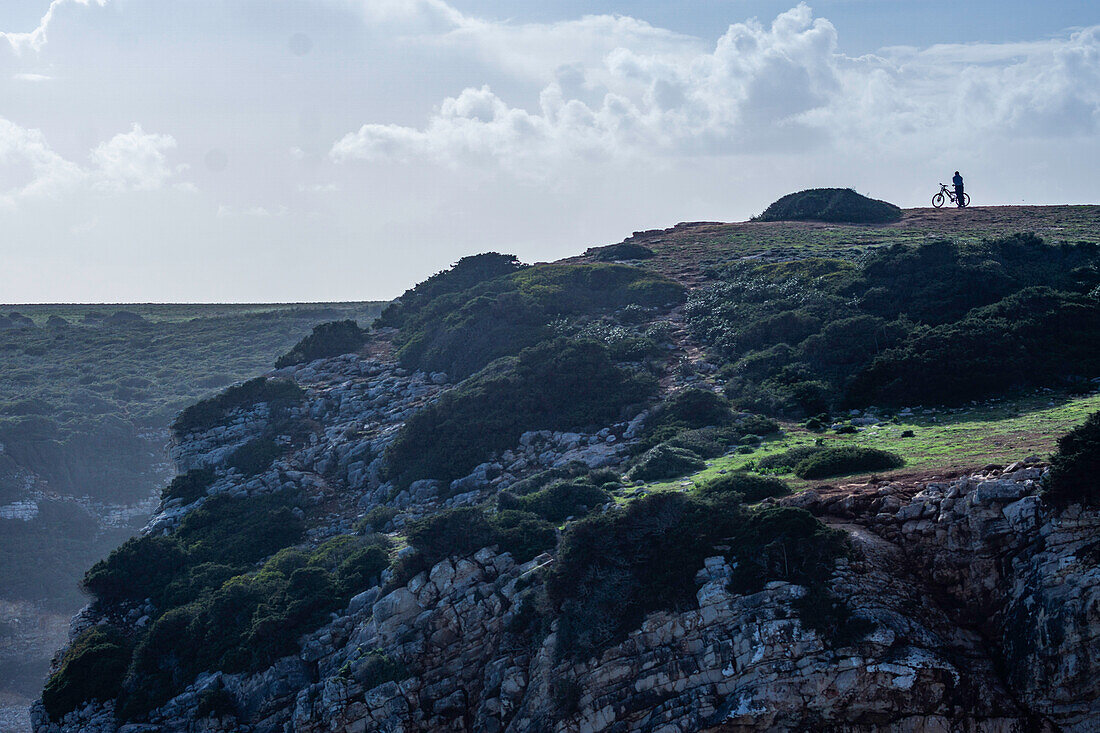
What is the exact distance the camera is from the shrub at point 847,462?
25875mm

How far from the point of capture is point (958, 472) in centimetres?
2252

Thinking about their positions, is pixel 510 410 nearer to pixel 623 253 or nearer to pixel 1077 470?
pixel 1077 470

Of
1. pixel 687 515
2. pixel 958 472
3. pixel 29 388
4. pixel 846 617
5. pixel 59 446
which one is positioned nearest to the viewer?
pixel 846 617

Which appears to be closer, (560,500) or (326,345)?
(560,500)

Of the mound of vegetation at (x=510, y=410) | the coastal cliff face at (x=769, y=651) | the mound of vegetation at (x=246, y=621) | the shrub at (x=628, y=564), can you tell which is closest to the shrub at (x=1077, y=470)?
the coastal cliff face at (x=769, y=651)

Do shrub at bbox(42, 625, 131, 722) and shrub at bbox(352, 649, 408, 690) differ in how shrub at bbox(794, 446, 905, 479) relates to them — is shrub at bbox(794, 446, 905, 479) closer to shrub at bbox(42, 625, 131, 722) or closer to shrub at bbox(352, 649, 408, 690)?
shrub at bbox(352, 649, 408, 690)

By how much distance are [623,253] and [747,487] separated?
38.8 meters

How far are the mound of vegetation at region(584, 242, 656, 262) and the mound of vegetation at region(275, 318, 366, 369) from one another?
54.6 feet

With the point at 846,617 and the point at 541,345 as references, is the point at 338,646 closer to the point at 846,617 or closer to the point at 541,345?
the point at 846,617

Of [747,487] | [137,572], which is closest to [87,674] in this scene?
[137,572]

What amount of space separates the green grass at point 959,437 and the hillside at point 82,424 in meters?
38.6

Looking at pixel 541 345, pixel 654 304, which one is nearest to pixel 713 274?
pixel 654 304

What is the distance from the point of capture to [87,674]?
28656mm

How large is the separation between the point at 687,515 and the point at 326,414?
23727 millimetres
